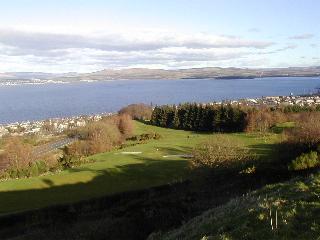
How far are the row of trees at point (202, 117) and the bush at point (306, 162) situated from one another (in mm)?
60142

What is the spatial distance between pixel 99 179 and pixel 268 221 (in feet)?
120

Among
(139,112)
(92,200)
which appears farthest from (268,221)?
(139,112)

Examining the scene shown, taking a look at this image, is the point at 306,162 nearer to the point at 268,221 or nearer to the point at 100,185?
the point at 100,185

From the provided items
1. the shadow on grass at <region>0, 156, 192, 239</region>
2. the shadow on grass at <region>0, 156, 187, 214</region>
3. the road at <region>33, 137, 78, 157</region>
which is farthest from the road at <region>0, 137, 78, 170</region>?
the shadow on grass at <region>0, 156, 192, 239</region>

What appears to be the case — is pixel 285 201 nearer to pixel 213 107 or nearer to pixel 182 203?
pixel 182 203

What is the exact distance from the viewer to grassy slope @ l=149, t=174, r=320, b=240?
33.5ft

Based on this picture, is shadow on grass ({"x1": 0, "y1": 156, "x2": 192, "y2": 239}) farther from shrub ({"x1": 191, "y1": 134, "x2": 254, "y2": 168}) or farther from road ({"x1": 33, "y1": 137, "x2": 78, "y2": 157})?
road ({"x1": 33, "y1": 137, "x2": 78, "y2": 157})

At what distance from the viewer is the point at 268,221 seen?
36.5ft

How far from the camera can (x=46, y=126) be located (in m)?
116

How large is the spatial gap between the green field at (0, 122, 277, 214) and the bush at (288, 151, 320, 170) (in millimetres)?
13142

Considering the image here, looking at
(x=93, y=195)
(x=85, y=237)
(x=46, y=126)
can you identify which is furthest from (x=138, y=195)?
(x=46, y=126)

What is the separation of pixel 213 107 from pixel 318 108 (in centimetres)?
2235

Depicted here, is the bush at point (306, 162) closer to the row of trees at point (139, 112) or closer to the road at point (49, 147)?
the road at point (49, 147)

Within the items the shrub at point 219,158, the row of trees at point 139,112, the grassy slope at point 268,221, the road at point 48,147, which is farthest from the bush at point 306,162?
the row of trees at point 139,112
